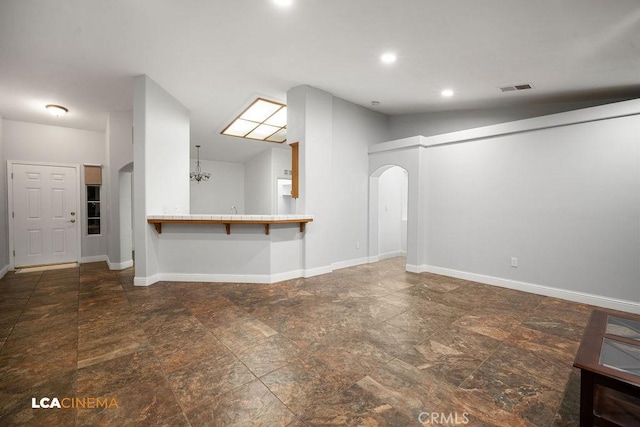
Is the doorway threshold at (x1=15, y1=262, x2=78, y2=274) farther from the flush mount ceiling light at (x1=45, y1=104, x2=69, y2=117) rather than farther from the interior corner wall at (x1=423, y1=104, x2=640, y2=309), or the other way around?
the interior corner wall at (x1=423, y1=104, x2=640, y2=309)

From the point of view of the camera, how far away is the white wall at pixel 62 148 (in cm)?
557

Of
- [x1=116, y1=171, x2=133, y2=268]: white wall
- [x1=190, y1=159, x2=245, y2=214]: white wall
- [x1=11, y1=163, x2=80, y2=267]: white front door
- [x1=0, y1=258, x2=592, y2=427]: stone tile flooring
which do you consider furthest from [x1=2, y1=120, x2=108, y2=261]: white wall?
[x1=190, y1=159, x2=245, y2=214]: white wall

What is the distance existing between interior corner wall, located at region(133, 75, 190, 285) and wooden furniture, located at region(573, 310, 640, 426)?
15.9 ft

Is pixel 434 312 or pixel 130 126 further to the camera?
pixel 130 126

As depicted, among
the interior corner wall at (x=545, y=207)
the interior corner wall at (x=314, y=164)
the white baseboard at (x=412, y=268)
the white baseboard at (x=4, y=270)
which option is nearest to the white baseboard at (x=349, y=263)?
the interior corner wall at (x=314, y=164)

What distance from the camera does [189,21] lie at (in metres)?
2.78

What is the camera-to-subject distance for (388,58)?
3.46 metres

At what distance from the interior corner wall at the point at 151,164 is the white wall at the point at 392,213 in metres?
4.26

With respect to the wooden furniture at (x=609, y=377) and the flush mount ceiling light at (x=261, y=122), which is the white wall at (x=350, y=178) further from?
the wooden furniture at (x=609, y=377)

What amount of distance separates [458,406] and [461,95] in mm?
4449

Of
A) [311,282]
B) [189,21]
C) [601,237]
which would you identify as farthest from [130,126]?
[601,237]

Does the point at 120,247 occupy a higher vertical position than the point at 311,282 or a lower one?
higher

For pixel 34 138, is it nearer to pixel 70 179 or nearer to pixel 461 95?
pixel 70 179

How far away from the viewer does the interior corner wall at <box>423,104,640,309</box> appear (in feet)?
11.1
